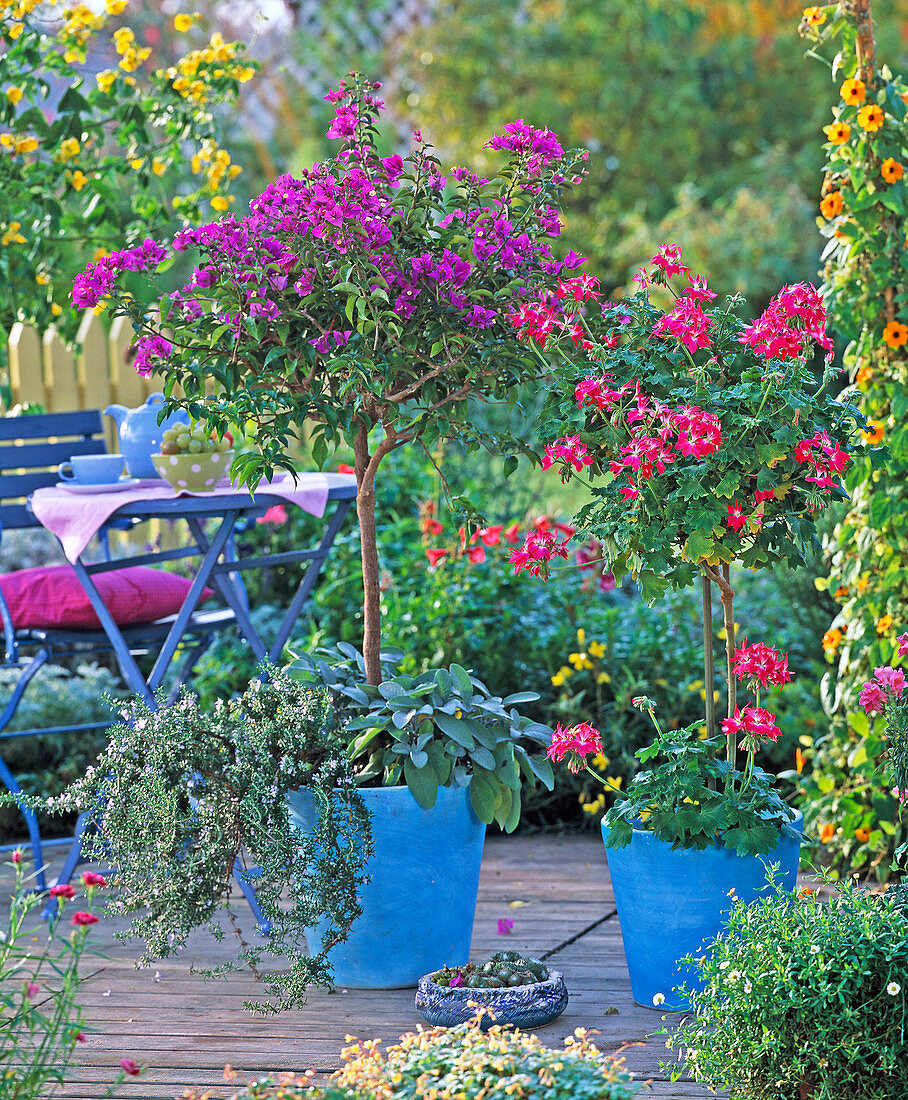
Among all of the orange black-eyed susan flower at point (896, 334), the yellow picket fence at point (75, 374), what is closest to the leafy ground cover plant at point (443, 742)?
the orange black-eyed susan flower at point (896, 334)

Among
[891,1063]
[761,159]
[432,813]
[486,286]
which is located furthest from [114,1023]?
[761,159]

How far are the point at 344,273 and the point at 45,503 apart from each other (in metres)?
0.98

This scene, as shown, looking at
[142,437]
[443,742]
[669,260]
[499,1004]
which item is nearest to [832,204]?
[669,260]

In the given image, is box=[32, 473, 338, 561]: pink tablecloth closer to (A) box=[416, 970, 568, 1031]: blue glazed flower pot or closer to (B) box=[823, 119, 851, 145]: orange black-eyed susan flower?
(A) box=[416, 970, 568, 1031]: blue glazed flower pot

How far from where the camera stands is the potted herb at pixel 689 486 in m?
2.16

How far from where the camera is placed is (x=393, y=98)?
977 centimetres

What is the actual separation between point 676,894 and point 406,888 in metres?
0.51

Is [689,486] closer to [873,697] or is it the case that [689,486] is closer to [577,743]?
[577,743]

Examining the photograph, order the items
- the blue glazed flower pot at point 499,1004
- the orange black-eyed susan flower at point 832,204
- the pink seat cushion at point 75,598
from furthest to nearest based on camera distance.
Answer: the pink seat cushion at point 75,598, the orange black-eyed susan flower at point 832,204, the blue glazed flower pot at point 499,1004

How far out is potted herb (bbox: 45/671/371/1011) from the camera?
2.31 metres

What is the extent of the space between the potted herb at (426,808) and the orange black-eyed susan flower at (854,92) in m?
1.40

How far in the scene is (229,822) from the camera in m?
2.36

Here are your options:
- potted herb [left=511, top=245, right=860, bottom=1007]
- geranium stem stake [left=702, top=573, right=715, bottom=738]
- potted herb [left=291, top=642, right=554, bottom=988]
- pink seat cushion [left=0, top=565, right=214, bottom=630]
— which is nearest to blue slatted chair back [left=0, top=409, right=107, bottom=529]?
pink seat cushion [left=0, top=565, right=214, bottom=630]

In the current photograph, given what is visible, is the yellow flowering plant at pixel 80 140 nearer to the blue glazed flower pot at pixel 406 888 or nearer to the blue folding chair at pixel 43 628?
the blue folding chair at pixel 43 628
